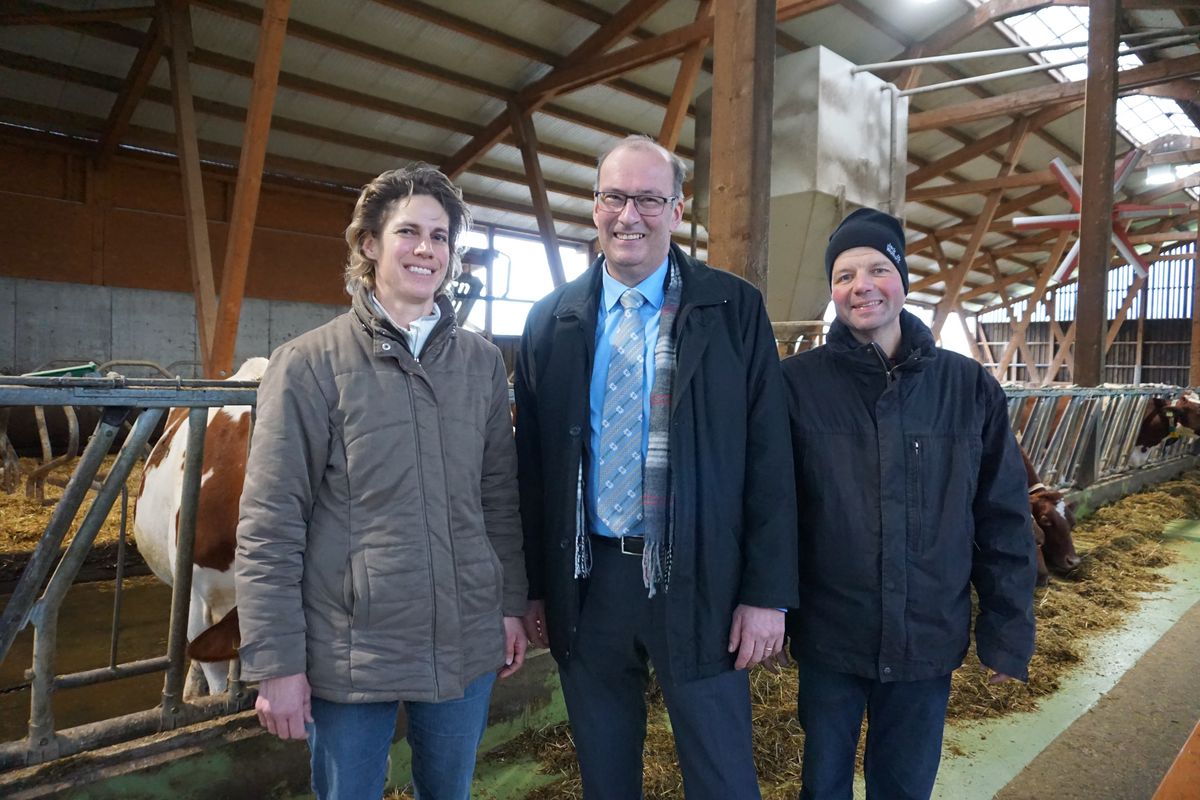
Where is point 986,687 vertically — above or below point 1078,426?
below

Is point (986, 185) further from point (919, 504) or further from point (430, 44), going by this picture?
point (919, 504)

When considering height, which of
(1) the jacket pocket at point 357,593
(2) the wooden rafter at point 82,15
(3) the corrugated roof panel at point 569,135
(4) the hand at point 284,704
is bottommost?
(4) the hand at point 284,704

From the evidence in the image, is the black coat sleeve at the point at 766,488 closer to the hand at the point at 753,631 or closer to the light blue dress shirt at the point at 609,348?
the hand at the point at 753,631

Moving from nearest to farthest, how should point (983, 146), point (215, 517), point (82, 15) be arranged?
point (215, 517) < point (82, 15) < point (983, 146)

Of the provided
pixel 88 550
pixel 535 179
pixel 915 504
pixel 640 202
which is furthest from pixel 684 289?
pixel 535 179

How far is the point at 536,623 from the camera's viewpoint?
5.60ft

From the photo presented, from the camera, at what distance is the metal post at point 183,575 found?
1962 millimetres

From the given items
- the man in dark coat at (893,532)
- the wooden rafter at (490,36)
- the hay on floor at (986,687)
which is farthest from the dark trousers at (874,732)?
the wooden rafter at (490,36)

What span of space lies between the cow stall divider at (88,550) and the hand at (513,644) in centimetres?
94

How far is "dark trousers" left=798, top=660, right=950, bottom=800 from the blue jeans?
0.77 meters

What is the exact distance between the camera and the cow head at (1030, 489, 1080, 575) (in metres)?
4.49

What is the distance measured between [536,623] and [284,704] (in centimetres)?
59

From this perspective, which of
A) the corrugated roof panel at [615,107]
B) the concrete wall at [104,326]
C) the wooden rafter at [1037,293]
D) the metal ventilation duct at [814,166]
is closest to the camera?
the metal ventilation duct at [814,166]

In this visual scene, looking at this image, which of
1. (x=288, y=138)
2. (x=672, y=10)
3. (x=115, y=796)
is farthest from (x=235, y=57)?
(x=115, y=796)
